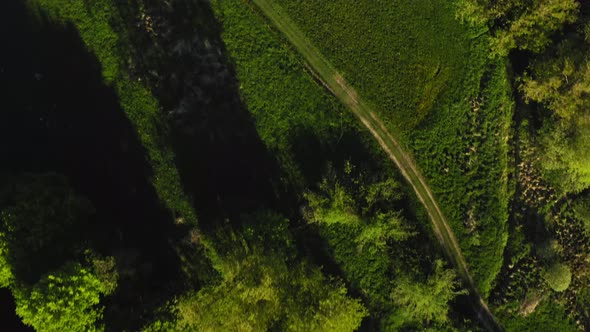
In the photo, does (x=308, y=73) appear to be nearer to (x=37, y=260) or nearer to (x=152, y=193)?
(x=152, y=193)

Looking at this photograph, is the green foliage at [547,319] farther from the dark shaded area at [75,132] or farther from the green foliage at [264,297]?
the dark shaded area at [75,132]

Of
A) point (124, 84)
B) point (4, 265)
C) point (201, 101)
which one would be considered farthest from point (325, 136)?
point (4, 265)

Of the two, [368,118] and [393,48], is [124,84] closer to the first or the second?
[368,118]

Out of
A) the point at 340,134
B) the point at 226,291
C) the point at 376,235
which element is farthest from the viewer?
the point at 340,134

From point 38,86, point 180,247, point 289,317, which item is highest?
point 38,86

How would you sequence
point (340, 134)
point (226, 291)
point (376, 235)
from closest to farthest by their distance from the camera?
point (226, 291) → point (376, 235) → point (340, 134)

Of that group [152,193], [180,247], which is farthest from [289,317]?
[152,193]

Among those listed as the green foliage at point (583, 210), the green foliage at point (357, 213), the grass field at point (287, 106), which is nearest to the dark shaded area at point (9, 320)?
the grass field at point (287, 106)
